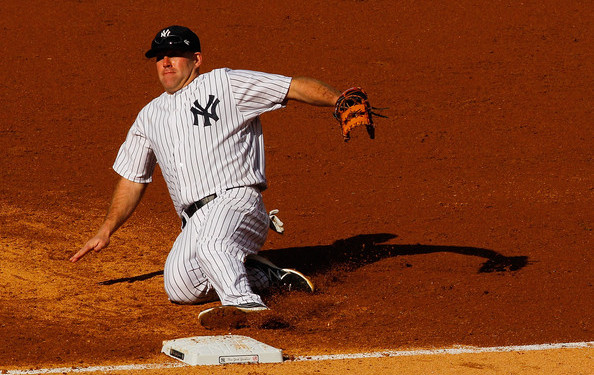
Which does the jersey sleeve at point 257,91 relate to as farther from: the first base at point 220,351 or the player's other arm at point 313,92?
the first base at point 220,351

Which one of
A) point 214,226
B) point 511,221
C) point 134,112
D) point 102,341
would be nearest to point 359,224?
point 511,221

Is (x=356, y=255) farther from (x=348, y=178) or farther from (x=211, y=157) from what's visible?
(x=348, y=178)

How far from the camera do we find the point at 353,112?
14.6ft

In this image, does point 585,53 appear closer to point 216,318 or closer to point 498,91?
point 498,91

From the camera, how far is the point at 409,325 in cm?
449

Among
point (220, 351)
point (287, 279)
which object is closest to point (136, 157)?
point (287, 279)

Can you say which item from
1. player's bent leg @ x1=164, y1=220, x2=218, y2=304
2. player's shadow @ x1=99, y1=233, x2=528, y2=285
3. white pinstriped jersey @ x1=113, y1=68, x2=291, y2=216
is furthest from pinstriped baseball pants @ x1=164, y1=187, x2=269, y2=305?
player's shadow @ x1=99, y1=233, x2=528, y2=285

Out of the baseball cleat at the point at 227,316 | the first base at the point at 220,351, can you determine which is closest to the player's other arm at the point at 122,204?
the baseball cleat at the point at 227,316

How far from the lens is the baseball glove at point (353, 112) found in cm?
443

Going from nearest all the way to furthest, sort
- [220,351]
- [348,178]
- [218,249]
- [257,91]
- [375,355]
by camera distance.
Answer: [220,351]
[375,355]
[218,249]
[257,91]
[348,178]

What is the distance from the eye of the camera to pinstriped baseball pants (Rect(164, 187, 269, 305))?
459 cm

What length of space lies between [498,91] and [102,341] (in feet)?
20.5

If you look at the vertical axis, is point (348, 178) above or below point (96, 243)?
above

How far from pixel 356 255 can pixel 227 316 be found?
1.71 m
